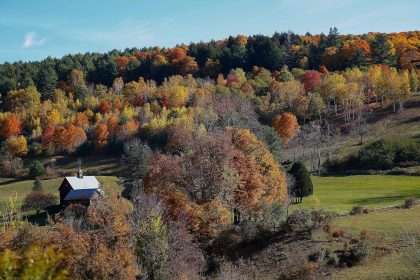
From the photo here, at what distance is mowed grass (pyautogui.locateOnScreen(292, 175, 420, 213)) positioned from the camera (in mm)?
46594

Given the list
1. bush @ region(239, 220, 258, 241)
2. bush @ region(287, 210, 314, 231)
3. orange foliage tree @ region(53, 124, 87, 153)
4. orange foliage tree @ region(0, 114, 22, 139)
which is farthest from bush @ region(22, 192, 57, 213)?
orange foliage tree @ region(0, 114, 22, 139)

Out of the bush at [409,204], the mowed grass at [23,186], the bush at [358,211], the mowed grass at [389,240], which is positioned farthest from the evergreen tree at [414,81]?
the bush at [358,211]

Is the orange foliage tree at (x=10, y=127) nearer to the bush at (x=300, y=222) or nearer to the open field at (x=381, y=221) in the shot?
the open field at (x=381, y=221)

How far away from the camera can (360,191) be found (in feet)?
181

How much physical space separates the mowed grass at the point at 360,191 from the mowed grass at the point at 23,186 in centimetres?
2746

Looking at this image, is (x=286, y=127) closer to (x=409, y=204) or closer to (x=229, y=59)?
(x=409, y=204)

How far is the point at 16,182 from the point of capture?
83.8m

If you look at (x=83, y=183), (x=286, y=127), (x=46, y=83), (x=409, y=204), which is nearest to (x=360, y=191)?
(x=409, y=204)

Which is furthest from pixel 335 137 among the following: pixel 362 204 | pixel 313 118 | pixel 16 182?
pixel 16 182

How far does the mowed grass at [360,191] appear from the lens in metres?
46.6

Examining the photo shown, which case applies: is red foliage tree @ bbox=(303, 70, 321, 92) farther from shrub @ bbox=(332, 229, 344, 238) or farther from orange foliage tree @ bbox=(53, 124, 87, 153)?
shrub @ bbox=(332, 229, 344, 238)

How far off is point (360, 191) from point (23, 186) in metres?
49.3

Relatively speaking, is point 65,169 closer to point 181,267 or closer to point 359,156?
point 359,156

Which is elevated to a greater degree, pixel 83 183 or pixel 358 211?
pixel 358 211
